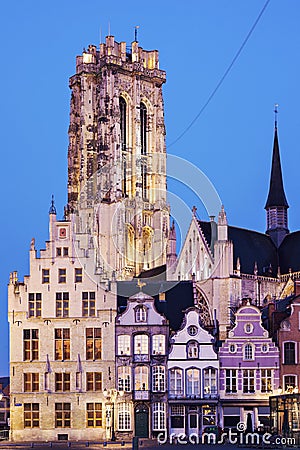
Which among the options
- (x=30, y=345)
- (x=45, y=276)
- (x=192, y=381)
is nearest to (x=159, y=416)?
(x=192, y=381)

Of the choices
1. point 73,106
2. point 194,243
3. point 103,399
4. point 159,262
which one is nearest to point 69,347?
point 103,399

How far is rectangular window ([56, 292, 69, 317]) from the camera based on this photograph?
68.9 m

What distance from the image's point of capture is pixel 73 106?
139m

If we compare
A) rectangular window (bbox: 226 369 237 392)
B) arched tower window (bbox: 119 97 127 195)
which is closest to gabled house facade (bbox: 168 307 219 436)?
rectangular window (bbox: 226 369 237 392)

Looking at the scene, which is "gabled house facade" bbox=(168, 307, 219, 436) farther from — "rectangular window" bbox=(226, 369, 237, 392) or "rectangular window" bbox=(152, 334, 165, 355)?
"rectangular window" bbox=(226, 369, 237, 392)

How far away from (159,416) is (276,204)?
51.0m

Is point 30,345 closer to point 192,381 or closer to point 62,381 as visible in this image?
point 62,381

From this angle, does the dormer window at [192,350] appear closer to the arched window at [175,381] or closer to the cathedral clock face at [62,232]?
the arched window at [175,381]

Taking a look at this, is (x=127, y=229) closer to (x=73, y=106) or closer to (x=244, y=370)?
(x=73, y=106)

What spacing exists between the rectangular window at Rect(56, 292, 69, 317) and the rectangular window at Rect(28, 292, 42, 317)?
1101 millimetres

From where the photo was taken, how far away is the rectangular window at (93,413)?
68.3 meters

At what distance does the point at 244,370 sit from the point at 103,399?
8870mm

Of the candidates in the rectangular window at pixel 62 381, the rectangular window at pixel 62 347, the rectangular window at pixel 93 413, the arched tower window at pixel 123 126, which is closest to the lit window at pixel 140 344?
the rectangular window at pixel 93 413

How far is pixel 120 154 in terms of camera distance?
13312 cm
